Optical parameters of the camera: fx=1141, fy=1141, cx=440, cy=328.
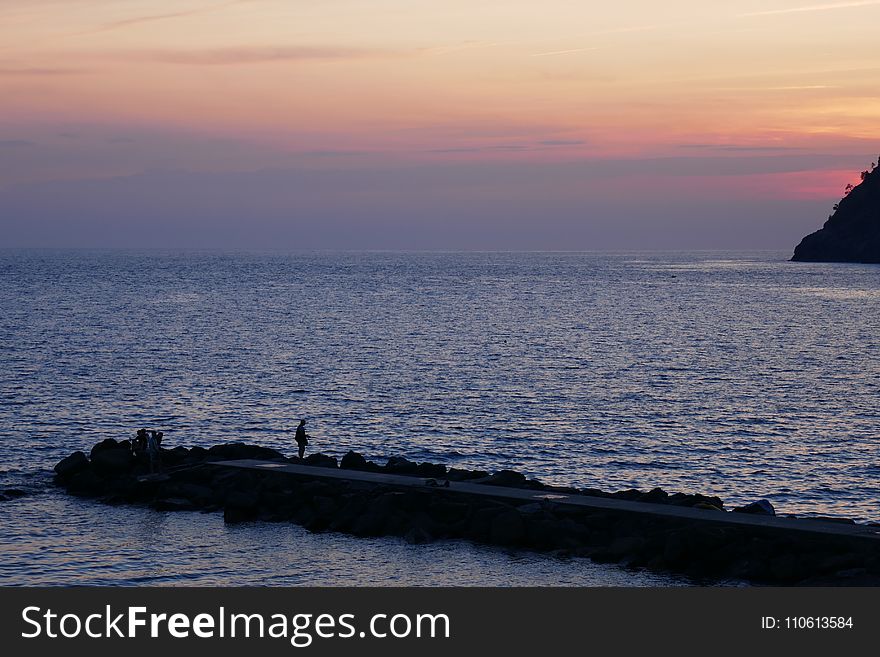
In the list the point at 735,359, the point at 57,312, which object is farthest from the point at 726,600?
the point at 57,312

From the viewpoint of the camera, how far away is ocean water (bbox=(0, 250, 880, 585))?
1183 inches

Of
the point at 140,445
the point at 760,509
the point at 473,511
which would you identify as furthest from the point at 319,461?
the point at 760,509

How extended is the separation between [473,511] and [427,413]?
2497cm

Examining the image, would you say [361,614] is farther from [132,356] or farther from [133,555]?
[132,356]

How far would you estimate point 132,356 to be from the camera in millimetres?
81875

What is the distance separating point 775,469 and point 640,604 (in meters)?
24.1

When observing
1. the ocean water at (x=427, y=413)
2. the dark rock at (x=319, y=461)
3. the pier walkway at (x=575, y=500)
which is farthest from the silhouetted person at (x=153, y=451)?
the dark rock at (x=319, y=461)

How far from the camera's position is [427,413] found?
57.2 meters

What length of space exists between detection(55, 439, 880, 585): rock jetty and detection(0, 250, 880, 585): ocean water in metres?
0.85

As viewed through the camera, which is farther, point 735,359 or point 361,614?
point 735,359

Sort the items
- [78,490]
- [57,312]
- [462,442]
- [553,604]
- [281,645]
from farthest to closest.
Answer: [57,312] < [462,442] < [78,490] < [553,604] < [281,645]

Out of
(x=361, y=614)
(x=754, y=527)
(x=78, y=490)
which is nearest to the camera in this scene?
(x=361, y=614)

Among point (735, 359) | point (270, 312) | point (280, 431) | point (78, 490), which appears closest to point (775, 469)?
point (280, 431)

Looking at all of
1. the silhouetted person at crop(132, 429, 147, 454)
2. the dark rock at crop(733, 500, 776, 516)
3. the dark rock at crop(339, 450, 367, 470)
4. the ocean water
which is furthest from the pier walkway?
the ocean water
